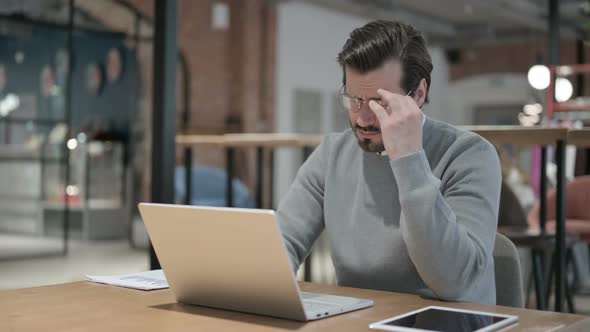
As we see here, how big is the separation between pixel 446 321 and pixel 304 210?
656 millimetres

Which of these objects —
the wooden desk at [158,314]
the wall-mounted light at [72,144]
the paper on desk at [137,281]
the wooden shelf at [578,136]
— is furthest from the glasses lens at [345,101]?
the wall-mounted light at [72,144]

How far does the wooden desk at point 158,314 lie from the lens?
115 centimetres

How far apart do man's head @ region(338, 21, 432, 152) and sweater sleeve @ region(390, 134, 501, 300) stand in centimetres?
20

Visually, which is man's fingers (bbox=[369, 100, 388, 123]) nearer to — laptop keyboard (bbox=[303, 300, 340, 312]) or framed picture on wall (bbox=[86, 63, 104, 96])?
laptop keyboard (bbox=[303, 300, 340, 312])

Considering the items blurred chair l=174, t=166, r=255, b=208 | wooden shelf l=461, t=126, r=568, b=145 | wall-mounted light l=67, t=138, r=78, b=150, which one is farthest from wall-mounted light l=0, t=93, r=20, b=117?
wooden shelf l=461, t=126, r=568, b=145

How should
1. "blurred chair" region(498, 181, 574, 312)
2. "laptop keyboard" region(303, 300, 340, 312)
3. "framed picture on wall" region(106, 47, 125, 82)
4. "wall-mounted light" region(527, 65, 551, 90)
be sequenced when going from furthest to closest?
"wall-mounted light" region(527, 65, 551, 90) → "framed picture on wall" region(106, 47, 125, 82) → "blurred chair" region(498, 181, 574, 312) → "laptop keyboard" region(303, 300, 340, 312)

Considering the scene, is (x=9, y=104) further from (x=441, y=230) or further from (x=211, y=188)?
(x=441, y=230)

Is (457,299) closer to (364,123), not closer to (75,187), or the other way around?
(364,123)

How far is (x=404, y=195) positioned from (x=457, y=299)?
21cm

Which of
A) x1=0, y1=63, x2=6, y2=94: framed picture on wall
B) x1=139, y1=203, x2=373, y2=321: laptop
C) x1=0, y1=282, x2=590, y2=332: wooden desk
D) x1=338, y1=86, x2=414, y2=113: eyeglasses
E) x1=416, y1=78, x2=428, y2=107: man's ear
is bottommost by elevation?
x1=0, y1=282, x2=590, y2=332: wooden desk

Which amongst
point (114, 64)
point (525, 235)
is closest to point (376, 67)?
point (525, 235)

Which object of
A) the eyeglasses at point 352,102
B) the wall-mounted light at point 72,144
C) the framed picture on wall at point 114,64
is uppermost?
the framed picture on wall at point 114,64

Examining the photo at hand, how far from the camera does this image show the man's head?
162 cm

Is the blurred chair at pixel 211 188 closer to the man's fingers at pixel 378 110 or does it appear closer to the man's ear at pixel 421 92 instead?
the man's ear at pixel 421 92
